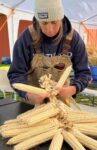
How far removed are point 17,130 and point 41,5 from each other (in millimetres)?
728

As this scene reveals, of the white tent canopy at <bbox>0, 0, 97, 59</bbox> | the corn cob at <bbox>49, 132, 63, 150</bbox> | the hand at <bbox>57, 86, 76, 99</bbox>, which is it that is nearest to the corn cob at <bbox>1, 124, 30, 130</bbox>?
the corn cob at <bbox>49, 132, 63, 150</bbox>

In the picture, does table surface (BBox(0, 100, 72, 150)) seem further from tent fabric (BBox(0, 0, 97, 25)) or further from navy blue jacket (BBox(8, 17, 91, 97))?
tent fabric (BBox(0, 0, 97, 25))

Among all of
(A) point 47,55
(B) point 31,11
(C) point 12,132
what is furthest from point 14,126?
(B) point 31,11

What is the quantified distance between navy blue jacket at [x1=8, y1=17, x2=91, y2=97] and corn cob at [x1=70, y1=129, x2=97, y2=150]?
0.50 meters

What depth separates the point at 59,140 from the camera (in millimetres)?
1422

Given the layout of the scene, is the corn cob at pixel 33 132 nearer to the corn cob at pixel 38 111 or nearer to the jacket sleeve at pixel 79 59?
the corn cob at pixel 38 111

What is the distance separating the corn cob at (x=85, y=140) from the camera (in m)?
1.39

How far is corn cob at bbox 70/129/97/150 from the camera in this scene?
139 centimetres

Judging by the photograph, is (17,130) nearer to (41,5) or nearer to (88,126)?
(88,126)

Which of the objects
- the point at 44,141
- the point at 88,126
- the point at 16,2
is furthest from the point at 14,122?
the point at 16,2

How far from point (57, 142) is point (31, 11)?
19.2 ft

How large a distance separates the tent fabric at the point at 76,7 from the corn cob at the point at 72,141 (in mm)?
5206

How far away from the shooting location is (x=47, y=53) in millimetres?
2117

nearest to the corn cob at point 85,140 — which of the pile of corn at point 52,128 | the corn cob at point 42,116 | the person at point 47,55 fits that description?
the pile of corn at point 52,128
